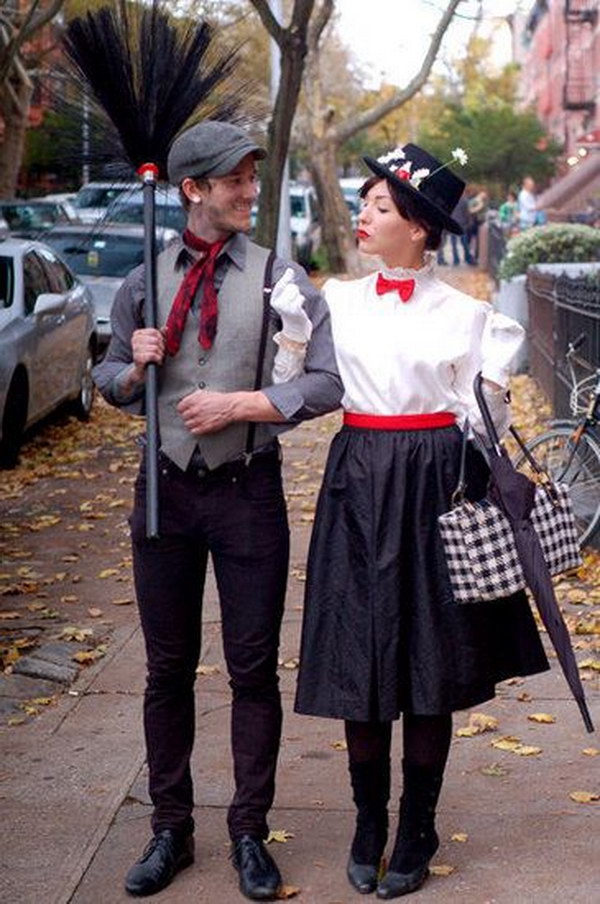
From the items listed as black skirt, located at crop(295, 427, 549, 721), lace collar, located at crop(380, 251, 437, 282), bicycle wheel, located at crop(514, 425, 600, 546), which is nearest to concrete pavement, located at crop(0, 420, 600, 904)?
black skirt, located at crop(295, 427, 549, 721)

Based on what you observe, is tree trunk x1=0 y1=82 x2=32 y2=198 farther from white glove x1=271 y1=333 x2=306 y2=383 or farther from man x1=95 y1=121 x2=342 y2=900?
white glove x1=271 y1=333 x2=306 y2=383

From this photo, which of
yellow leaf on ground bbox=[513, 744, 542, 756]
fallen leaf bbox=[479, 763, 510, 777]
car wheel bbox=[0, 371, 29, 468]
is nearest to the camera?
fallen leaf bbox=[479, 763, 510, 777]

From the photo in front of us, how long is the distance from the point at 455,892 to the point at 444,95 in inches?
3404

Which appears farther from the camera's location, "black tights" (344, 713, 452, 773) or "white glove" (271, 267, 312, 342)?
"black tights" (344, 713, 452, 773)

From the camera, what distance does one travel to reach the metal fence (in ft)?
36.5

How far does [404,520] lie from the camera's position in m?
4.74

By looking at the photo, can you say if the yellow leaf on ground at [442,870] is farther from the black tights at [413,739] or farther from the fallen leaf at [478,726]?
the fallen leaf at [478,726]

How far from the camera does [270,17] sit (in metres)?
19.0

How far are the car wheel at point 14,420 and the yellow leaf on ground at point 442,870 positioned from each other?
28.6 ft

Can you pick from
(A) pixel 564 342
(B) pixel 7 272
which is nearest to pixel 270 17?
(B) pixel 7 272

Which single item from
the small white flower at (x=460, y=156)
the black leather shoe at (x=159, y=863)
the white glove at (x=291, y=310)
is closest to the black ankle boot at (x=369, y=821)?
the black leather shoe at (x=159, y=863)

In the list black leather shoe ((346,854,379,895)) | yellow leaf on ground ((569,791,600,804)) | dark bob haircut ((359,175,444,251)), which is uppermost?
dark bob haircut ((359,175,444,251))

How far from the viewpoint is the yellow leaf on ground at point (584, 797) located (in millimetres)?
5621

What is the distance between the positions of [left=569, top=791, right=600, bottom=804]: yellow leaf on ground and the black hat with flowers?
6.05 feet
